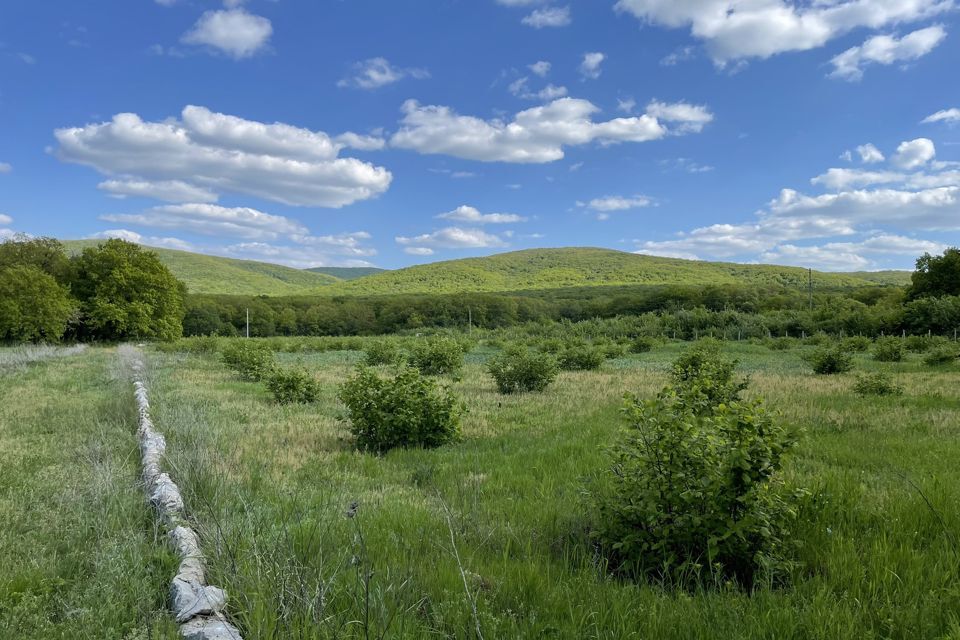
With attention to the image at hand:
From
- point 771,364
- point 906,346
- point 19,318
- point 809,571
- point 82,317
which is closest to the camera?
point 809,571

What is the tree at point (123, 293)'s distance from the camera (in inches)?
1791

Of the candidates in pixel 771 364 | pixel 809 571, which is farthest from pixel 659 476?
pixel 771 364

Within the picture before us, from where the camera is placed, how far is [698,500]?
3.70 meters

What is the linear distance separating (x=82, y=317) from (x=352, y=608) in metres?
55.1

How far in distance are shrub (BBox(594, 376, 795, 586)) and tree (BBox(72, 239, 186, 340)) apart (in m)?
51.7

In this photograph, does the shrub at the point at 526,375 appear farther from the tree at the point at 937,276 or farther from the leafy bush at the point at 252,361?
the tree at the point at 937,276

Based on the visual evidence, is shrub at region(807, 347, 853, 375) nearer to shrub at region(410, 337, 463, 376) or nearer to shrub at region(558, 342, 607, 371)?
shrub at region(558, 342, 607, 371)

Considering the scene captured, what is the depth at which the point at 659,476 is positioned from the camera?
12.8 feet

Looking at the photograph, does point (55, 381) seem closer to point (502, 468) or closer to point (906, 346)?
point (502, 468)

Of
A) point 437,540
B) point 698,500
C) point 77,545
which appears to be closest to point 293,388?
point 77,545

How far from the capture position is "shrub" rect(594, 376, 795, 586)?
3.54 meters

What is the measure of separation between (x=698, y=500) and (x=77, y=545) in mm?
4679

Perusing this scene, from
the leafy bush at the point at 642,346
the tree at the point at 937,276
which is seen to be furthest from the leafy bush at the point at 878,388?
the tree at the point at 937,276

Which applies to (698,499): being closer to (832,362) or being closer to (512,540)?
(512,540)
